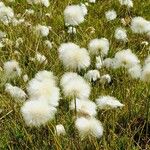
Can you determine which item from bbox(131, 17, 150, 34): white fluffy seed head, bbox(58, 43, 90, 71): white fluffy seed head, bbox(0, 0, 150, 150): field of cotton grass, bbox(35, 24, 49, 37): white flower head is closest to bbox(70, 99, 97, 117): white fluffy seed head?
bbox(0, 0, 150, 150): field of cotton grass

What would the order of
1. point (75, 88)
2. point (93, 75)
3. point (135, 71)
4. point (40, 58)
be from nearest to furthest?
point (75, 88), point (135, 71), point (93, 75), point (40, 58)

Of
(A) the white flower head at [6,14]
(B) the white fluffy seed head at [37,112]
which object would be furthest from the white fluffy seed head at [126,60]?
(A) the white flower head at [6,14]

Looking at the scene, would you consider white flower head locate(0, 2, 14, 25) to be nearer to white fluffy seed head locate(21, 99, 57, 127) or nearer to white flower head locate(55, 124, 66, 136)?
white flower head locate(55, 124, 66, 136)

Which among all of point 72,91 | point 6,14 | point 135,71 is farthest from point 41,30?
point 72,91

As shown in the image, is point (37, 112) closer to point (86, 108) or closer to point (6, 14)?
point (86, 108)

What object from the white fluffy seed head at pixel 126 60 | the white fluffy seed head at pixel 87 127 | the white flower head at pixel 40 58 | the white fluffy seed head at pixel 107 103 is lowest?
the white fluffy seed head at pixel 87 127

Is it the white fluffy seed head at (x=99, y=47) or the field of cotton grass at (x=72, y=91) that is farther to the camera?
the white fluffy seed head at (x=99, y=47)

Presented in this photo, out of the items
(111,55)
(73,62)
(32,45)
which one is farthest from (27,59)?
(73,62)

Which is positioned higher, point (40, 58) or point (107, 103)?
point (40, 58)

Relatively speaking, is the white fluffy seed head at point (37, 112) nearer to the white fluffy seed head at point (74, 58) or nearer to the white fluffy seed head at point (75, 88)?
the white fluffy seed head at point (75, 88)

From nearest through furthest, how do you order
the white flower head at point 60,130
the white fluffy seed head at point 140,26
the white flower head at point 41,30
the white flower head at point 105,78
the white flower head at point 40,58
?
the white flower head at point 60,130, the white flower head at point 105,78, the white fluffy seed head at point 140,26, the white flower head at point 40,58, the white flower head at point 41,30
